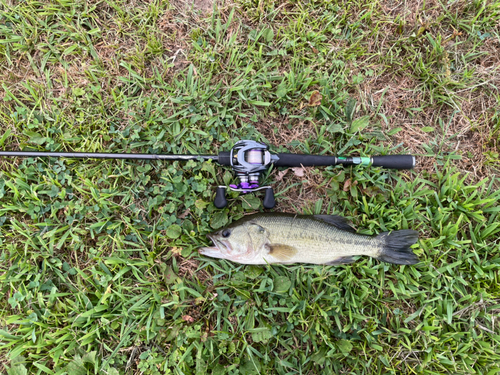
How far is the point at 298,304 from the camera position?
311cm

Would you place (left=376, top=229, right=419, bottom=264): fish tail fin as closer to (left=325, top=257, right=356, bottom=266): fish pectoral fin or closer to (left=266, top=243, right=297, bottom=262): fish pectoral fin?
(left=325, top=257, right=356, bottom=266): fish pectoral fin

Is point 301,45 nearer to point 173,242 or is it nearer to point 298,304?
point 173,242

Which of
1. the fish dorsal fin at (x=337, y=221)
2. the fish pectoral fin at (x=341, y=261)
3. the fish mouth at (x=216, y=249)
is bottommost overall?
the fish pectoral fin at (x=341, y=261)

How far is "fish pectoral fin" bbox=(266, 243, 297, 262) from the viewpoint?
3.05 metres

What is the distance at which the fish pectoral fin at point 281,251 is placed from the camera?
3.05m

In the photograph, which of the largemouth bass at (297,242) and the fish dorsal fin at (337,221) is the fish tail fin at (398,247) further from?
the fish dorsal fin at (337,221)

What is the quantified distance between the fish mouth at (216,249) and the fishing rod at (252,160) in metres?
0.38

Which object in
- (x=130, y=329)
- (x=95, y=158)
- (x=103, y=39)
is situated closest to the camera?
(x=130, y=329)

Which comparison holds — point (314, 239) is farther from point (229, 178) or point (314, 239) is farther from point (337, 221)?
point (229, 178)

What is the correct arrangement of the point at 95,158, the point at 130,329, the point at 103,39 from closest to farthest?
the point at 130,329, the point at 95,158, the point at 103,39

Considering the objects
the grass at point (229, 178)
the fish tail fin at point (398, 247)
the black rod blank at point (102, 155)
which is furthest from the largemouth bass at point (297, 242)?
the black rod blank at point (102, 155)

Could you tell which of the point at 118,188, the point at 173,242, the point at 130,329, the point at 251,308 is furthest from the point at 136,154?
the point at 251,308

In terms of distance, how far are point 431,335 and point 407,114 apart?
258cm

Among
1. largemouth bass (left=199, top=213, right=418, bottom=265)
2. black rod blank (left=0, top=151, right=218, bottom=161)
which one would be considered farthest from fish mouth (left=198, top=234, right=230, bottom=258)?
black rod blank (left=0, top=151, right=218, bottom=161)
